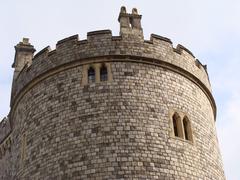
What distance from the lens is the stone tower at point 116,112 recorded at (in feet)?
35.6

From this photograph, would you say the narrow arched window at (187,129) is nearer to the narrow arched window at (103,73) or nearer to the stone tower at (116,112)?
the stone tower at (116,112)

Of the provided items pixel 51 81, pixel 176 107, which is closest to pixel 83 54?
pixel 51 81

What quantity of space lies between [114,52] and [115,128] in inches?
91.4

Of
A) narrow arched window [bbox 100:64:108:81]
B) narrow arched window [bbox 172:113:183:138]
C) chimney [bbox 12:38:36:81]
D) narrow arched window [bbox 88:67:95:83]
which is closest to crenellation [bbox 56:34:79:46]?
narrow arched window [bbox 88:67:95:83]

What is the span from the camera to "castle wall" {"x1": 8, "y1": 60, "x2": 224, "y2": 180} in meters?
10.8

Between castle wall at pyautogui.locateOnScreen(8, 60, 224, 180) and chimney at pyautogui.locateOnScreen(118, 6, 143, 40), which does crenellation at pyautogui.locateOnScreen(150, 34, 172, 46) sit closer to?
chimney at pyautogui.locateOnScreen(118, 6, 143, 40)

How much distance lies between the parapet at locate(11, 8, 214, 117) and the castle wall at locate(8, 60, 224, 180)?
0.57 feet

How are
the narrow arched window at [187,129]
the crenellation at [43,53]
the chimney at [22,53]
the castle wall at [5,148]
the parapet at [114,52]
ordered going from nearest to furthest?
the narrow arched window at [187,129]
the parapet at [114,52]
the crenellation at [43,53]
the chimney at [22,53]
the castle wall at [5,148]

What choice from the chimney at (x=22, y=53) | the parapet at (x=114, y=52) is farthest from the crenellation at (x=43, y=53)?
the chimney at (x=22, y=53)

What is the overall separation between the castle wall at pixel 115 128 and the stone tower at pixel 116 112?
25 mm

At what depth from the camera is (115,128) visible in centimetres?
1109

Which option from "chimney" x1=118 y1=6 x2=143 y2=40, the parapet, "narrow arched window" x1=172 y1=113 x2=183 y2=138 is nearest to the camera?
"narrow arched window" x1=172 y1=113 x2=183 y2=138

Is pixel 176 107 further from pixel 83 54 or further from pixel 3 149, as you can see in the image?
pixel 3 149

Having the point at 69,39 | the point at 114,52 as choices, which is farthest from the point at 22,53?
the point at 114,52
